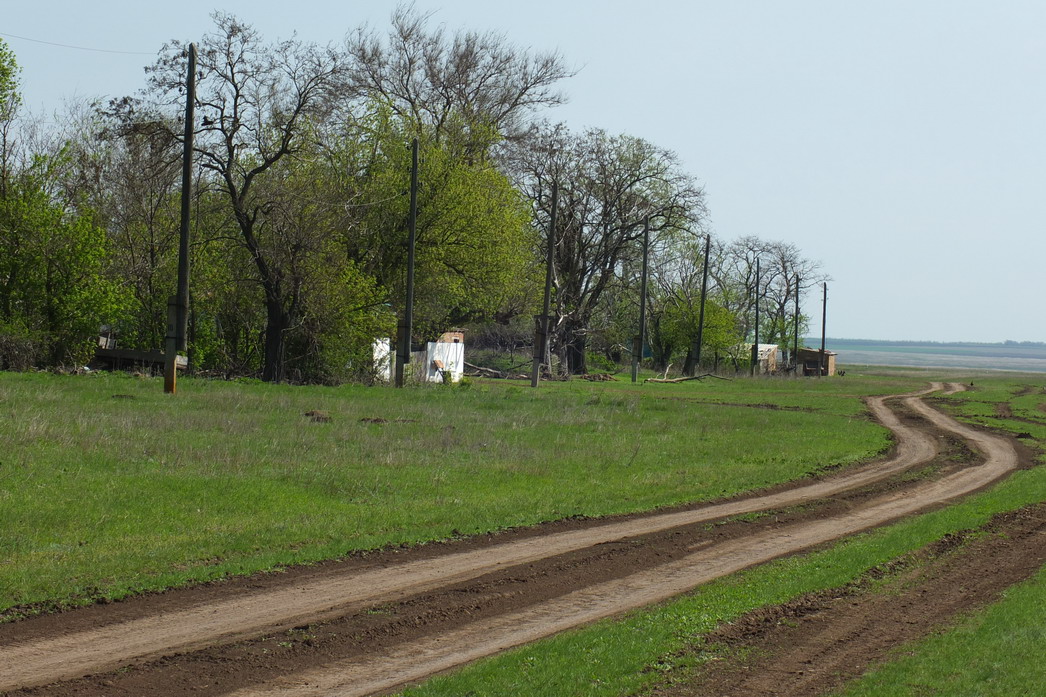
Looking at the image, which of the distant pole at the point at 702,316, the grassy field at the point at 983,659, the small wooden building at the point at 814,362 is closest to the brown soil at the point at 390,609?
the grassy field at the point at 983,659

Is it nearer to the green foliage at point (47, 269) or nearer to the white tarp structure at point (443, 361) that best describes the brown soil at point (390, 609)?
the green foliage at point (47, 269)

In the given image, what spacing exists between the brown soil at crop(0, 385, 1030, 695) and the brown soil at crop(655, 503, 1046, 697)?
139 centimetres

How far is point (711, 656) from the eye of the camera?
7574mm

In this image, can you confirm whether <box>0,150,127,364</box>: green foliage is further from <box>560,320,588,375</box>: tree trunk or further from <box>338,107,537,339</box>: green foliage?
<box>560,320,588,375</box>: tree trunk

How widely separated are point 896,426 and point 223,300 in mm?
24488

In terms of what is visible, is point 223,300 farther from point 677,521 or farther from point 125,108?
point 677,521

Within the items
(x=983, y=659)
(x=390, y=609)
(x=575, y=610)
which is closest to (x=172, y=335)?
(x=390, y=609)

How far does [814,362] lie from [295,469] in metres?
75.4

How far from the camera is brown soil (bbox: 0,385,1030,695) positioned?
277 inches

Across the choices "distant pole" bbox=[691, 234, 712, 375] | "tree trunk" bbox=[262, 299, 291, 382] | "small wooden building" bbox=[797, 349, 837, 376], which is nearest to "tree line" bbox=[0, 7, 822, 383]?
"tree trunk" bbox=[262, 299, 291, 382]

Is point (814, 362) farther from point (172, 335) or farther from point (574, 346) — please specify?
point (172, 335)

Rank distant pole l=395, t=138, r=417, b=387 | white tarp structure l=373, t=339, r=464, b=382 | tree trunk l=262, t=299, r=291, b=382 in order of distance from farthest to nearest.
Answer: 1. white tarp structure l=373, t=339, r=464, b=382
2. tree trunk l=262, t=299, r=291, b=382
3. distant pole l=395, t=138, r=417, b=387

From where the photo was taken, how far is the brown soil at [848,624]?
A: 279 inches

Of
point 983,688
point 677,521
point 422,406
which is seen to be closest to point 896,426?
point 422,406
